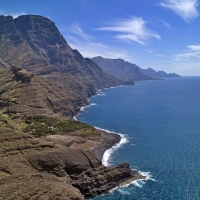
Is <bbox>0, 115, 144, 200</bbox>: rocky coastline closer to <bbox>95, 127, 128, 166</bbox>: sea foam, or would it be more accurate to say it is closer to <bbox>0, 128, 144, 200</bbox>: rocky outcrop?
<bbox>0, 128, 144, 200</bbox>: rocky outcrop

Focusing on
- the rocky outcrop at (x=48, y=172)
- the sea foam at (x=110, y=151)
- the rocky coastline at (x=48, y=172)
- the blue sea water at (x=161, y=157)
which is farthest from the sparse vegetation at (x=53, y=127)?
the rocky coastline at (x=48, y=172)

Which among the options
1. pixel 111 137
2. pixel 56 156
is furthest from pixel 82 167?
pixel 111 137

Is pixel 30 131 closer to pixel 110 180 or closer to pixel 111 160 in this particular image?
pixel 111 160

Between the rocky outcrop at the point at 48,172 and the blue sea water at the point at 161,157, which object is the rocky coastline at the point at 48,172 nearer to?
the rocky outcrop at the point at 48,172

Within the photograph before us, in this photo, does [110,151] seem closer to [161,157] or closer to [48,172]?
[161,157]

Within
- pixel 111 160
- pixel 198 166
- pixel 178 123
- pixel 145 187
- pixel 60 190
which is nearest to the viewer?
pixel 60 190
